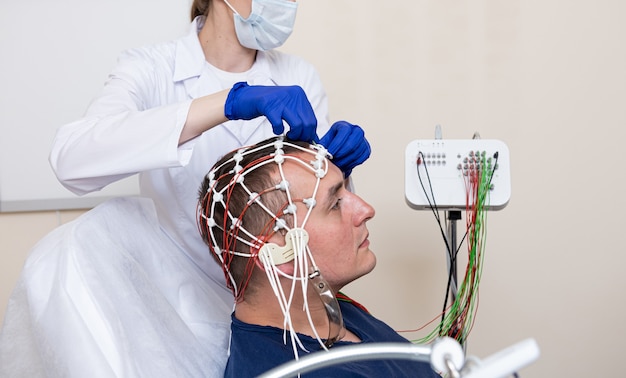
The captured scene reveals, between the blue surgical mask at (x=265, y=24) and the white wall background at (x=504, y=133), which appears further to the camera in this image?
the white wall background at (x=504, y=133)

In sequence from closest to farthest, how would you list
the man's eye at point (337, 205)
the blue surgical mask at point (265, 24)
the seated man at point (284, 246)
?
the seated man at point (284, 246), the man's eye at point (337, 205), the blue surgical mask at point (265, 24)

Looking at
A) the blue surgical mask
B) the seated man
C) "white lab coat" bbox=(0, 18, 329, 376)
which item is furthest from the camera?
the blue surgical mask

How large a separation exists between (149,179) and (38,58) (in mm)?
872

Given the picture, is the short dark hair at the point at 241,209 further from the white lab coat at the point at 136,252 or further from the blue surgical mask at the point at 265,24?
the blue surgical mask at the point at 265,24

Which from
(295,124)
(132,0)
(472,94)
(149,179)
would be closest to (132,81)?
(149,179)

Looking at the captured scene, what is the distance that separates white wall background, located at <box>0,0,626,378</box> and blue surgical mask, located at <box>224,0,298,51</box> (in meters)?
0.63

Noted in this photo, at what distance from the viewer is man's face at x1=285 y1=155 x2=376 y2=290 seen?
1232mm

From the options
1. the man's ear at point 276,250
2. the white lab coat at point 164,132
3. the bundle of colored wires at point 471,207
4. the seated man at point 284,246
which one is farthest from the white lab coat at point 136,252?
the bundle of colored wires at point 471,207

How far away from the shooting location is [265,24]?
5.28 feet

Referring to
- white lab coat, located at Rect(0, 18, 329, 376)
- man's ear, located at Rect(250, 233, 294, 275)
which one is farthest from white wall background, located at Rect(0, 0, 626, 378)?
man's ear, located at Rect(250, 233, 294, 275)

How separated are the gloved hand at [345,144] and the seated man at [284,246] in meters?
0.05

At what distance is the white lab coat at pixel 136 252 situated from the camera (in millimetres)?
1043

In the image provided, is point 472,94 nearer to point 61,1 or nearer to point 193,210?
point 193,210

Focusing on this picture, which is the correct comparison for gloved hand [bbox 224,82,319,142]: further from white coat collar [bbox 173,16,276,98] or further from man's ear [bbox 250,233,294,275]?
white coat collar [bbox 173,16,276,98]
